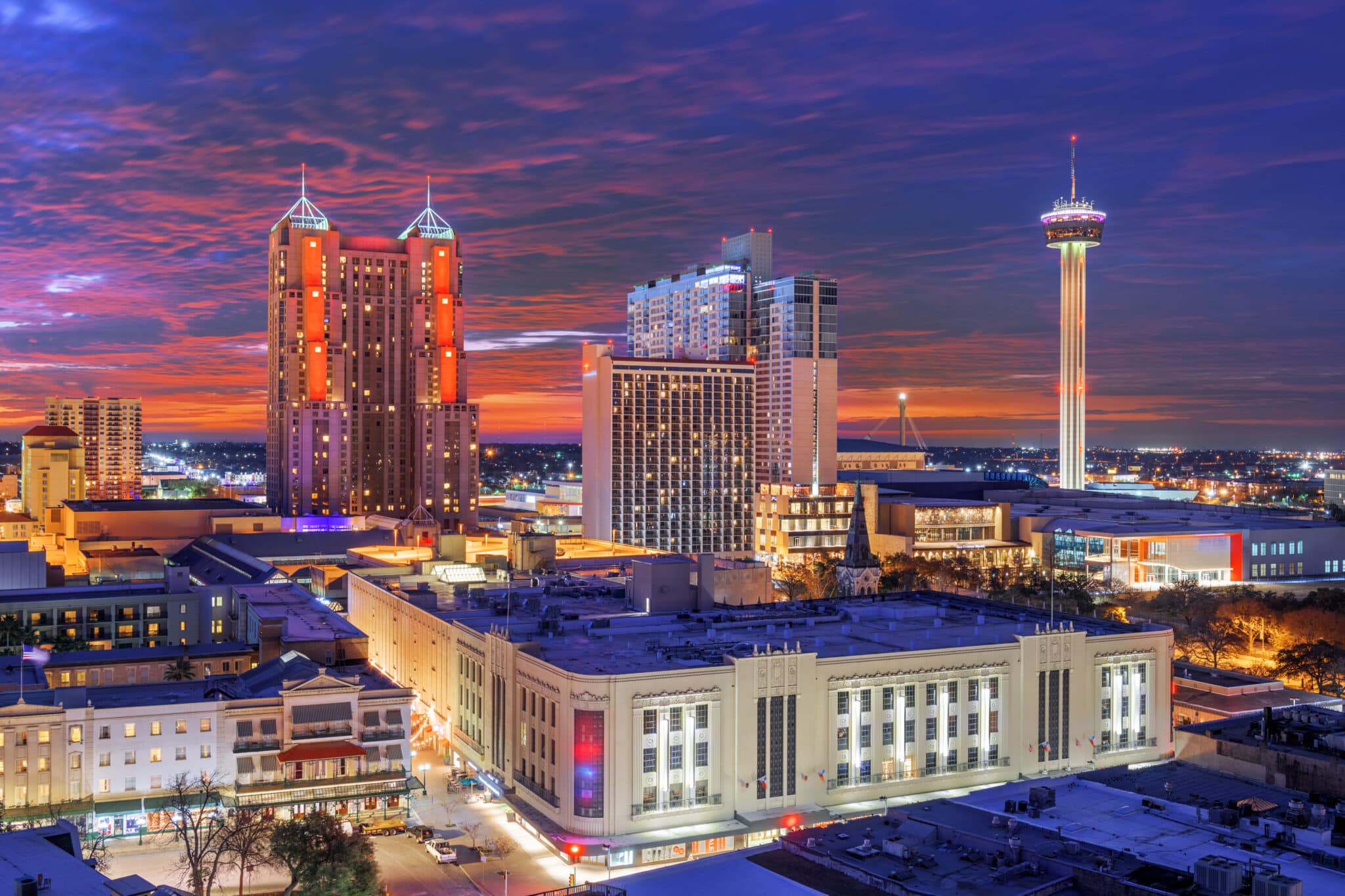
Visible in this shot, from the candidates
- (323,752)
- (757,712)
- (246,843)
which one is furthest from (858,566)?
(246,843)

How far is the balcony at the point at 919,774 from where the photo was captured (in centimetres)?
8194

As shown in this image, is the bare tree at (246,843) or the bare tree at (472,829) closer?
the bare tree at (246,843)

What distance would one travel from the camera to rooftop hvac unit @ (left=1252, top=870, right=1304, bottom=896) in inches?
1687

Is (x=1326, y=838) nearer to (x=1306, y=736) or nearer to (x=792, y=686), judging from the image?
(x=1306, y=736)

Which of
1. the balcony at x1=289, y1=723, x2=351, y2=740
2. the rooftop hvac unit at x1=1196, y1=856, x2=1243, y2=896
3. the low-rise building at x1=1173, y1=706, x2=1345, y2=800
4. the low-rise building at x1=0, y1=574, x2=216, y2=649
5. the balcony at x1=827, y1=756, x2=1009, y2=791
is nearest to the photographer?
the rooftop hvac unit at x1=1196, y1=856, x2=1243, y2=896

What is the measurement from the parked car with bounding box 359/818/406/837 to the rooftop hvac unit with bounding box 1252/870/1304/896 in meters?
55.0

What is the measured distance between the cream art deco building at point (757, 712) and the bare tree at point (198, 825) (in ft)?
62.3

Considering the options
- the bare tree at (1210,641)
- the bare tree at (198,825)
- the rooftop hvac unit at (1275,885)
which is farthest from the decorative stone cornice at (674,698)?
the bare tree at (1210,641)

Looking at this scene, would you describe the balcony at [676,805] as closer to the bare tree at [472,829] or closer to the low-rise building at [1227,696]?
the bare tree at [472,829]

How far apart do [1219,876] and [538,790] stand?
1845 inches

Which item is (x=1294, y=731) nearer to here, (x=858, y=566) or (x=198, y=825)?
(x=198, y=825)

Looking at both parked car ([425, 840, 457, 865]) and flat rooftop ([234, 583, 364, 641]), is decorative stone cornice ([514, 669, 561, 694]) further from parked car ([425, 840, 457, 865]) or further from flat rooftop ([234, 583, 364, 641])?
flat rooftop ([234, 583, 364, 641])

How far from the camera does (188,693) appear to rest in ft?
281

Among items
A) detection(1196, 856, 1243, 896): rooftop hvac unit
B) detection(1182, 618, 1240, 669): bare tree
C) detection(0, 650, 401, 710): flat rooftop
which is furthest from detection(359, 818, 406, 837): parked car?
detection(1182, 618, 1240, 669): bare tree
